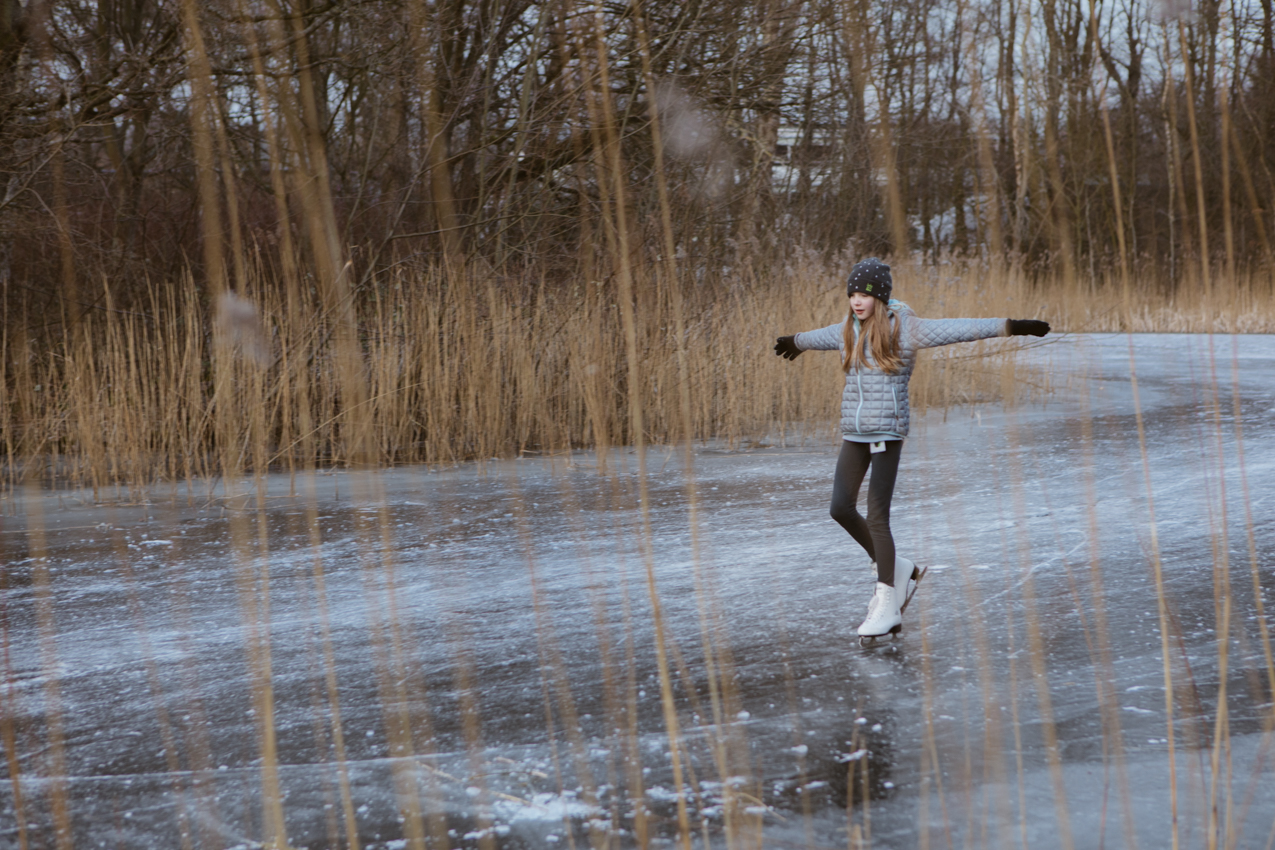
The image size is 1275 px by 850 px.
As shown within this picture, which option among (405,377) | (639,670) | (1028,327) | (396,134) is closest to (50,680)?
(639,670)

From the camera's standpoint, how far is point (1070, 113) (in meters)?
25.0

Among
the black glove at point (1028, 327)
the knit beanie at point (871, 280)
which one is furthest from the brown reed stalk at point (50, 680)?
the black glove at point (1028, 327)

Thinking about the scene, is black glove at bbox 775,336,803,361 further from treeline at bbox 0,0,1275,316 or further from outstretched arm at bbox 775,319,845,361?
treeline at bbox 0,0,1275,316

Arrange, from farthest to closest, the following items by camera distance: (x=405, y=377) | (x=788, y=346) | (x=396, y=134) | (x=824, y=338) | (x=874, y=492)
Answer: (x=396, y=134)
(x=405, y=377)
(x=788, y=346)
(x=824, y=338)
(x=874, y=492)

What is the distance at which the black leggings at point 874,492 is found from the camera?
4.02m

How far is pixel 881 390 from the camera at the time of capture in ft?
13.1

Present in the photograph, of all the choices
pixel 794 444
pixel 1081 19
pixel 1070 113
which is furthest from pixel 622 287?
pixel 1081 19

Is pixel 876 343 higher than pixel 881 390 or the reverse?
higher

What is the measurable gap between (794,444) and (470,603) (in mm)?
4786

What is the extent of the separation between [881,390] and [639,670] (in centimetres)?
119

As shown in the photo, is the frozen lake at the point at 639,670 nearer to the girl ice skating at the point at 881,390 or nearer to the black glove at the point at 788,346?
the girl ice skating at the point at 881,390

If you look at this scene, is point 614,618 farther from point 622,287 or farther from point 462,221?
point 462,221

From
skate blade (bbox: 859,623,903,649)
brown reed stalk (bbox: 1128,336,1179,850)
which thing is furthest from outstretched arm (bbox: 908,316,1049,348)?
brown reed stalk (bbox: 1128,336,1179,850)

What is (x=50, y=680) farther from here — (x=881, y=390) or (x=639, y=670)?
(x=881, y=390)
